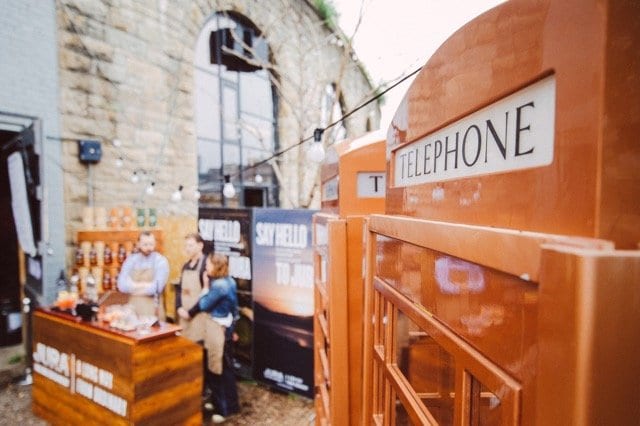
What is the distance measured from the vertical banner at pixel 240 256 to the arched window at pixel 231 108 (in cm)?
213

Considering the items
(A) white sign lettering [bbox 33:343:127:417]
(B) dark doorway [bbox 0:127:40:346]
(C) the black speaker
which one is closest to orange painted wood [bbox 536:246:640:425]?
(A) white sign lettering [bbox 33:343:127:417]

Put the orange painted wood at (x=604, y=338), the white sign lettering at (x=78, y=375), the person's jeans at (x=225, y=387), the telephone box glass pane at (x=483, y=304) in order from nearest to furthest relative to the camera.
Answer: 1. the orange painted wood at (x=604, y=338)
2. the telephone box glass pane at (x=483, y=304)
3. the white sign lettering at (x=78, y=375)
4. the person's jeans at (x=225, y=387)

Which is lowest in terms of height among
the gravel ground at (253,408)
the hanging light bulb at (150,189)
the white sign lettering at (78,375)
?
the gravel ground at (253,408)

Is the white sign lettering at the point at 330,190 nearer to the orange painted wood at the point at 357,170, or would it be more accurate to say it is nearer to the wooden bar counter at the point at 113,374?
the orange painted wood at the point at 357,170

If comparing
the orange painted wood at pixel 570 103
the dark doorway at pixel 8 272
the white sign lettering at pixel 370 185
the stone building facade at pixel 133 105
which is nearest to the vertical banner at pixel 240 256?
the stone building facade at pixel 133 105

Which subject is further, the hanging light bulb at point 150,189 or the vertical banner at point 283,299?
the hanging light bulb at point 150,189

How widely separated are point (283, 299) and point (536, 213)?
4.85m

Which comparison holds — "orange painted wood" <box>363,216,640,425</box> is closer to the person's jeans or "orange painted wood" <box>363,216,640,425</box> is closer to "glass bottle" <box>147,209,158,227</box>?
the person's jeans

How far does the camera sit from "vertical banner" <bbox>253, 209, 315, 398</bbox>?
5.08 m

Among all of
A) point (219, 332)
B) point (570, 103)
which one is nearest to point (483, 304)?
point (570, 103)

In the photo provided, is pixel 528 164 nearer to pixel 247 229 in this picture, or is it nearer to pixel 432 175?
Result: pixel 432 175

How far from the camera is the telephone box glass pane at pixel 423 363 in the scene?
1.44m

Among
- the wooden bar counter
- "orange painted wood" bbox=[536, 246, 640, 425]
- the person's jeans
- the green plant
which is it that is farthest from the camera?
the green plant

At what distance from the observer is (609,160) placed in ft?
1.69
